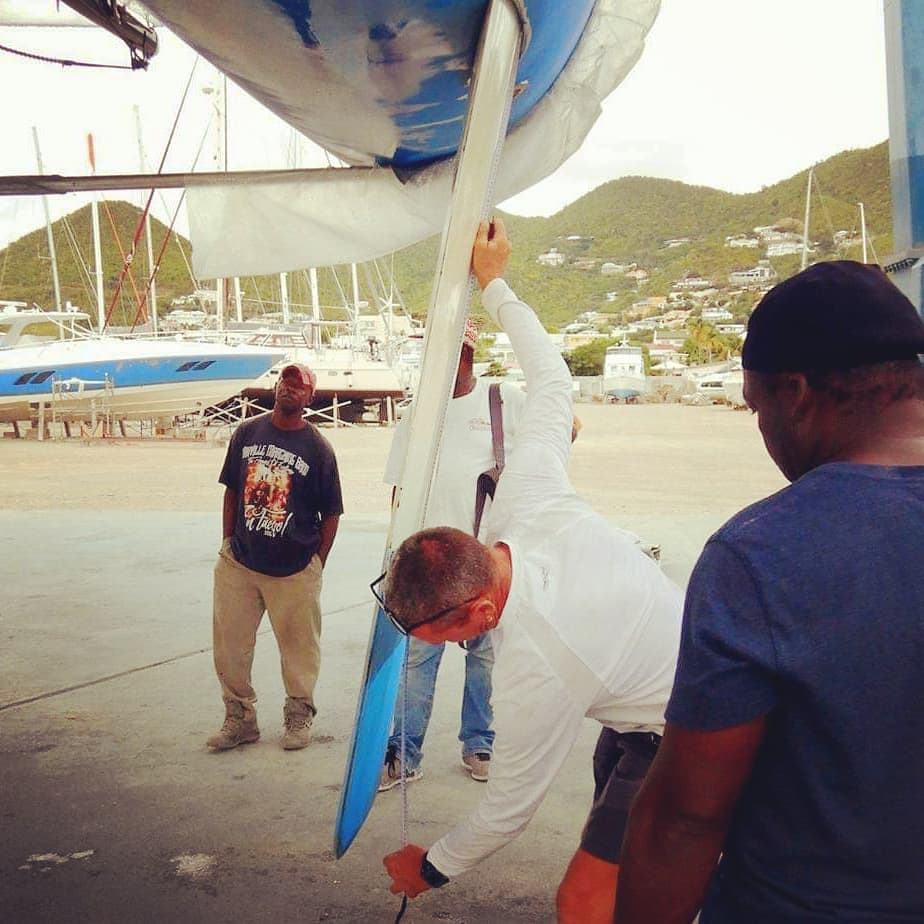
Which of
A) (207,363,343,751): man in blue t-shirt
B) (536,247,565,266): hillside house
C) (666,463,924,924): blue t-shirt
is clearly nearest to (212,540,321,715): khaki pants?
(207,363,343,751): man in blue t-shirt

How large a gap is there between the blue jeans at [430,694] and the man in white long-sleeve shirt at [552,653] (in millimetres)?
1572

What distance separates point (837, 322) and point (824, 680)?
0.46m

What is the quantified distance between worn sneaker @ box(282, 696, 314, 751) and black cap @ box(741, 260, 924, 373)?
11.0 feet

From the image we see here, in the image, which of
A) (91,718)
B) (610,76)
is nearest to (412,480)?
(610,76)

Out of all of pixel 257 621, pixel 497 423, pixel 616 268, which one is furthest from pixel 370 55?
pixel 616 268

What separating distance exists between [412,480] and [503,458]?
100 centimetres

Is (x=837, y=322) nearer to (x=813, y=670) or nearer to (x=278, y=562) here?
(x=813, y=670)

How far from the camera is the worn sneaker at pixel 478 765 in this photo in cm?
393

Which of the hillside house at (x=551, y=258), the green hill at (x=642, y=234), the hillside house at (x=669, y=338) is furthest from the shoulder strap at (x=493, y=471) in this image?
the hillside house at (x=551, y=258)

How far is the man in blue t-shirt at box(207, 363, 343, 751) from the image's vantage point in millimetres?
4285

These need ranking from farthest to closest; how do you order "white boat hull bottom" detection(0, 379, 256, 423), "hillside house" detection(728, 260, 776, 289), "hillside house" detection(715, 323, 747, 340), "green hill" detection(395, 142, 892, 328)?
"green hill" detection(395, 142, 892, 328)
"hillside house" detection(728, 260, 776, 289)
"hillside house" detection(715, 323, 747, 340)
"white boat hull bottom" detection(0, 379, 256, 423)

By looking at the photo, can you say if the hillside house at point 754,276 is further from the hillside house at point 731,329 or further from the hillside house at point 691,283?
the hillside house at point 731,329

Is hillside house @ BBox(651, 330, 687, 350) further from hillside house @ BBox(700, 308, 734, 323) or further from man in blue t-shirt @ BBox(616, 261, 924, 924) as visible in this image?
man in blue t-shirt @ BBox(616, 261, 924, 924)

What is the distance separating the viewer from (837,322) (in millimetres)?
1277
